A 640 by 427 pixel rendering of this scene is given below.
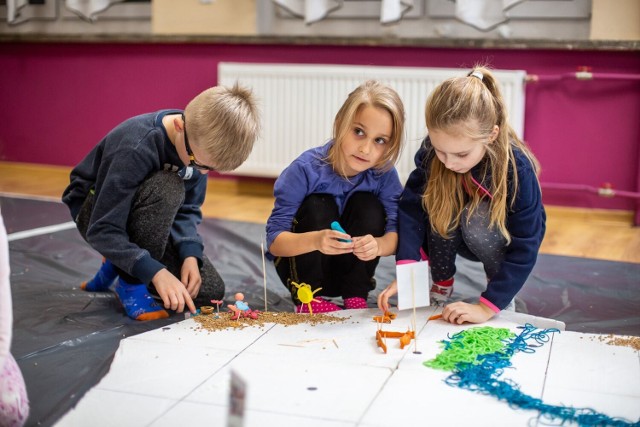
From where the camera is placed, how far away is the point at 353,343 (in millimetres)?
1604

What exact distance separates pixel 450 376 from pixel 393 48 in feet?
7.65

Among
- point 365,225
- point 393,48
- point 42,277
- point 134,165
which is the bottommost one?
point 42,277

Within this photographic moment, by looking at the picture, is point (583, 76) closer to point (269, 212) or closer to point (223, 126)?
point (269, 212)

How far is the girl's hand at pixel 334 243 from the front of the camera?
1.69 m

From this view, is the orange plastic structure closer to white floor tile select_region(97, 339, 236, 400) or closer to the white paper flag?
the white paper flag

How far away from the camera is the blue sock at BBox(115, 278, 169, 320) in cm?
184

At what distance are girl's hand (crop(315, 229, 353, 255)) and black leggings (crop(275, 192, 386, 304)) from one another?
12cm

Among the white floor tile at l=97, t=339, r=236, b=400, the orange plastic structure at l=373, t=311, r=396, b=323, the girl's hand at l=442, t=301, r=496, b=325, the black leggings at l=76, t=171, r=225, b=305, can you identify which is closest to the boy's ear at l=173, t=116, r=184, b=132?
the black leggings at l=76, t=171, r=225, b=305

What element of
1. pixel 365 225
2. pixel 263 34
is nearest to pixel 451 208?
pixel 365 225

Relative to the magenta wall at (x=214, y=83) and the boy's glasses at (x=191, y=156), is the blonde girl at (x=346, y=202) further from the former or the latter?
the magenta wall at (x=214, y=83)

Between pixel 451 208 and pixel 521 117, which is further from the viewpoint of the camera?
pixel 521 117

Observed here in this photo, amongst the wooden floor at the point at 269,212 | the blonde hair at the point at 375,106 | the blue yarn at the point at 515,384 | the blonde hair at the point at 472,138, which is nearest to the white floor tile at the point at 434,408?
the blue yarn at the point at 515,384

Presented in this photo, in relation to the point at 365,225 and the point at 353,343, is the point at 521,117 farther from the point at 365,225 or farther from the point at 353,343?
the point at 353,343

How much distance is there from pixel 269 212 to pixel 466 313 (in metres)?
1.71
